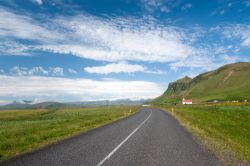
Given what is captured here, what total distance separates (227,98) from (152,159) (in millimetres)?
183638

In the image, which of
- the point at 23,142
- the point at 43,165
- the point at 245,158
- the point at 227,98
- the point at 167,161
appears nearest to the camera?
the point at 43,165

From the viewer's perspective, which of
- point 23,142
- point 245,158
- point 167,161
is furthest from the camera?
point 23,142

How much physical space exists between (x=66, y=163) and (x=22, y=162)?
1.63 m

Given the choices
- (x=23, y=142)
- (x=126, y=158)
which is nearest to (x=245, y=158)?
(x=126, y=158)

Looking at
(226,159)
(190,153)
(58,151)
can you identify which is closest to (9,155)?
(58,151)

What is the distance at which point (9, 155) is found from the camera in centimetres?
1082

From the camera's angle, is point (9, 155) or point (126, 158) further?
point (9, 155)

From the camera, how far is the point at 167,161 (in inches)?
361

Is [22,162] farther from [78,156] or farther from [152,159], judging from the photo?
[152,159]

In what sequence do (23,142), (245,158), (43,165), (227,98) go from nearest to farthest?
(43,165) < (245,158) < (23,142) < (227,98)

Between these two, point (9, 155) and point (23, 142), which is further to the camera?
point (23, 142)

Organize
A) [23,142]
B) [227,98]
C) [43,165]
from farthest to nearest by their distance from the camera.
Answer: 1. [227,98]
2. [23,142]
3. [43,165]

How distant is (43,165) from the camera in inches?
337

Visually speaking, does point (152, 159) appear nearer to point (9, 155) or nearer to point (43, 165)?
point (43, 165)
